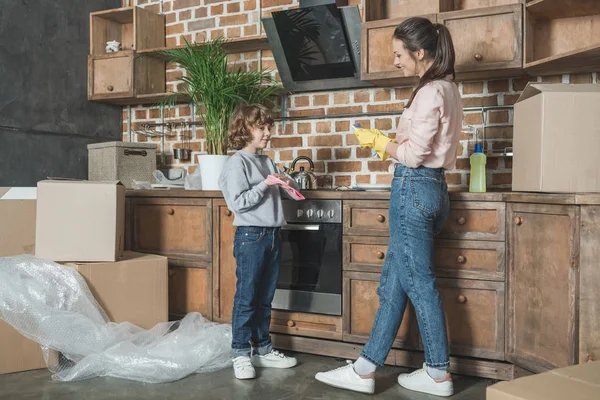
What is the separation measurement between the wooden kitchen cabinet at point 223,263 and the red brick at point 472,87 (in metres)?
1.30

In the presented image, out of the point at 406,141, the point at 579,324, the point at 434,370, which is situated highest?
the point at 406,141

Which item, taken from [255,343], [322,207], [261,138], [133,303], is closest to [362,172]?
[322,207]

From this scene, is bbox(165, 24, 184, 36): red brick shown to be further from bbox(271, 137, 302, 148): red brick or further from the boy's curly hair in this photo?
the boy's curly hair

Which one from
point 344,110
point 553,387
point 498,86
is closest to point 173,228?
point 344,110

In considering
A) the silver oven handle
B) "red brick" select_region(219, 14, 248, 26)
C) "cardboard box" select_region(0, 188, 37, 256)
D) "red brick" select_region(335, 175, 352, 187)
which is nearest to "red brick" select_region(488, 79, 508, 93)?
"red brick" select_region(335, 175, 352, 187)

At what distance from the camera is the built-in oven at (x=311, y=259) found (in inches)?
109

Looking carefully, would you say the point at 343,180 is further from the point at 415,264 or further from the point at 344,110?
the point at 415,264

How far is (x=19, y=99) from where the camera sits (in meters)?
3.38

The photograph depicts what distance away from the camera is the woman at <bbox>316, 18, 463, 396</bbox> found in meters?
2.18

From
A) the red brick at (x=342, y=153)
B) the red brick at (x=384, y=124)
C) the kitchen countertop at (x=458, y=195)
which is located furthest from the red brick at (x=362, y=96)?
the kitchen countertop at (x=458, y=195)

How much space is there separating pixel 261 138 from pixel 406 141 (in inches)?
24.3

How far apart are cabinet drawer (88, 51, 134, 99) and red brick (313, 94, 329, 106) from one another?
1.11 metres

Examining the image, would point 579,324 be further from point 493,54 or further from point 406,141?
point 493,54

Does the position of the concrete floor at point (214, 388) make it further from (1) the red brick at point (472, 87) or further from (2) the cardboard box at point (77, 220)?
(1) the red brick at point (472, 87)
